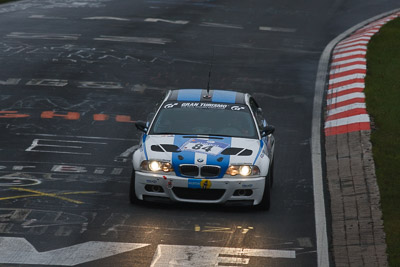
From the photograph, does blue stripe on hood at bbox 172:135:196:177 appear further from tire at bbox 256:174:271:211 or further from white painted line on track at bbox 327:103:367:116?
white painted line on track at bbox 327:103:367:116

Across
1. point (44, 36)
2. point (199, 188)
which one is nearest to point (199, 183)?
point (199, 188)

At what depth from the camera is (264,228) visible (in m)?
13.7

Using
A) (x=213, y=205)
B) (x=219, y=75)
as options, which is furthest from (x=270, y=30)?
(x=213, y=205)

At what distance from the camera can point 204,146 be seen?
14805 mm

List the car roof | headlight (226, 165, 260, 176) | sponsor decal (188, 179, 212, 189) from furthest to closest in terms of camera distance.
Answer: the car roof
headlight (226, 165, 260, 176)
sponsor decal (188, 179, 212, 189)

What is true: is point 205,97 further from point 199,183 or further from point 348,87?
point 348,87

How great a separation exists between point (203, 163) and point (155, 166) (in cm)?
70

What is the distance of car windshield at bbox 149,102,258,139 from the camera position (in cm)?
1549

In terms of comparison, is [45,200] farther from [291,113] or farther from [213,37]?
[213,37]

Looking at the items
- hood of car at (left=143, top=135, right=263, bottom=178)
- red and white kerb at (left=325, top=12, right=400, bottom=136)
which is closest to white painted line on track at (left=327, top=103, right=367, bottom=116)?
red and white kerb at (left=325, top=12, right=400, bottom=136)

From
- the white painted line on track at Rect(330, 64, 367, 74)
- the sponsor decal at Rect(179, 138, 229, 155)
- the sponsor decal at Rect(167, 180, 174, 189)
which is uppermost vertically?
the sponsor decal at Rect(179, 138, 229, 155)

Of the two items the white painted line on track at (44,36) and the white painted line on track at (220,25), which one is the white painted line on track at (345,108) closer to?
the white painted line on track at (44,36)

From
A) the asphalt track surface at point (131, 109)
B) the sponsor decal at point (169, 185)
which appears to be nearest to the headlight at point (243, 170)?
the asphalt track surface at point (131, 109)

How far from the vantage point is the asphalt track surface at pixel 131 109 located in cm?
1285
